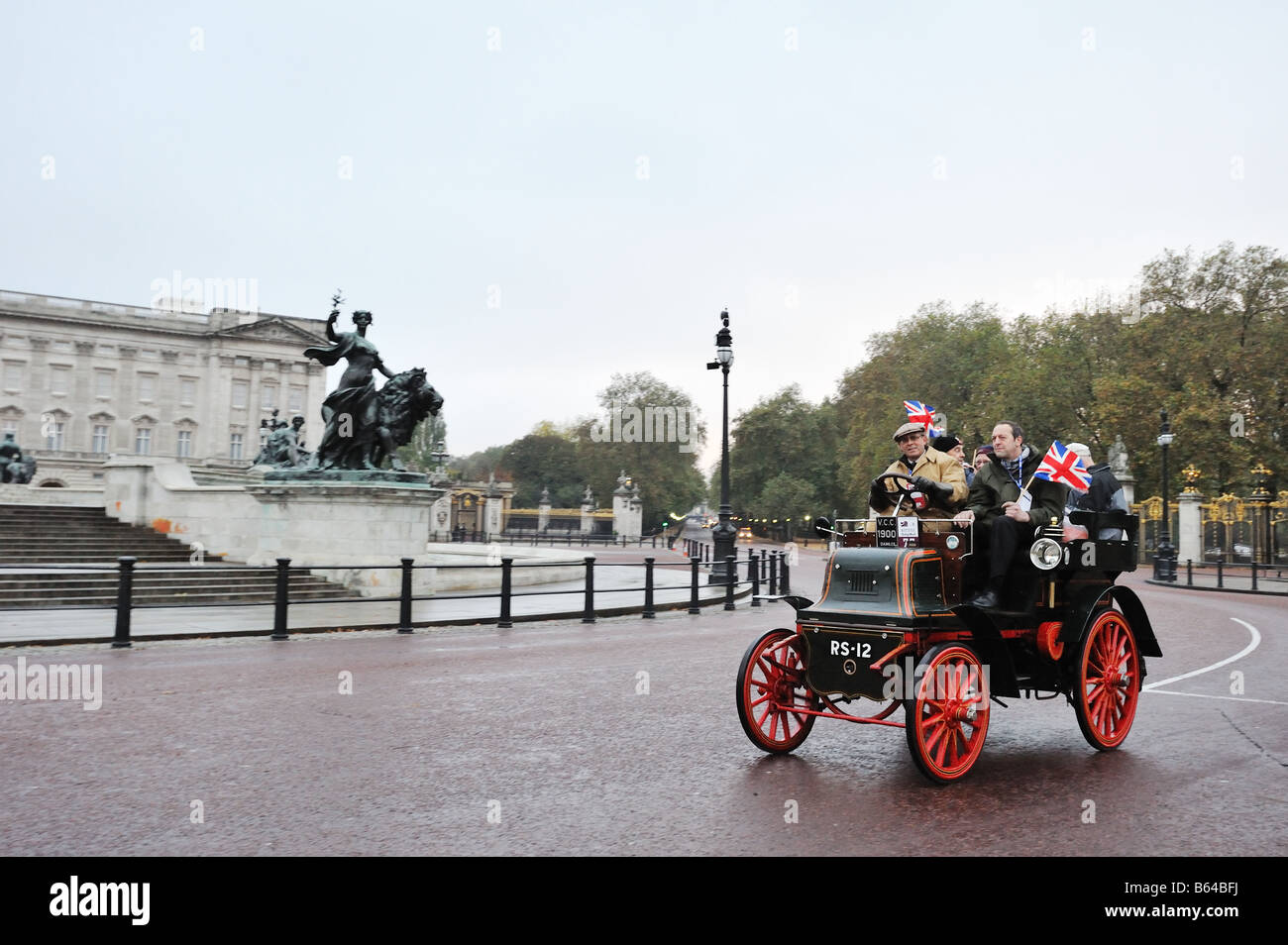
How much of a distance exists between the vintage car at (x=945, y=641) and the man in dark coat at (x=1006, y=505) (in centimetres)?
10

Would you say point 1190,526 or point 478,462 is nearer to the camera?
point 1190,526

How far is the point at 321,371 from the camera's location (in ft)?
306

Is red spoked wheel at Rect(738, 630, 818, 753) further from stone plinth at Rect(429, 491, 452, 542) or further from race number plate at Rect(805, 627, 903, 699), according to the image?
stone plinth at Rect(429, 491, 452, 542)

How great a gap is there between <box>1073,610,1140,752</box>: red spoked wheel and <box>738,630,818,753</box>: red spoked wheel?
180 cm

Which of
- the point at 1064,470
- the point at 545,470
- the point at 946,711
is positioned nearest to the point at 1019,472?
the point at 1064,470

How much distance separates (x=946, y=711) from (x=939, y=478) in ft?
5.20

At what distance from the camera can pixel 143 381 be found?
88312mm

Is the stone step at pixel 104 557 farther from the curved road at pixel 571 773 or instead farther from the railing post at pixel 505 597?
the curved road at pixel 571 773

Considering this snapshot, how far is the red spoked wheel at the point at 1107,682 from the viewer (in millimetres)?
6559

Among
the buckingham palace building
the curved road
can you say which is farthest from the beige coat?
the buckingham palace building

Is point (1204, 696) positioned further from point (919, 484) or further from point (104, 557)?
point (104, 557)
